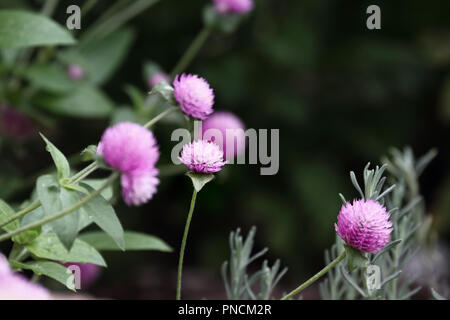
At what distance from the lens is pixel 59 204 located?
41 cm

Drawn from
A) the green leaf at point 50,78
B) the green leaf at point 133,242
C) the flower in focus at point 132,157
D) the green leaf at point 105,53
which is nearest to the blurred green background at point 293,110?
the green leaf at point 105,53

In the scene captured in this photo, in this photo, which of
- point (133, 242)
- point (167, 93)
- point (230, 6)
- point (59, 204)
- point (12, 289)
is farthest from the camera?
point (230, 6)

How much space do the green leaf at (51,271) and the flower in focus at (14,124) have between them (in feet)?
1.89

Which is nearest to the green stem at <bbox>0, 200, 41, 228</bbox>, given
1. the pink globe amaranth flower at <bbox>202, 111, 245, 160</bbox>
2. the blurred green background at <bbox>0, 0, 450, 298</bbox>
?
the pink globe amaranth flower at <bbox>202, 111, 245, 160</bbox>

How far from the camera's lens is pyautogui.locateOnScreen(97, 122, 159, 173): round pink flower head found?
0.38 metres

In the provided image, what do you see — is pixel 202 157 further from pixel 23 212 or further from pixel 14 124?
pixel 14 124

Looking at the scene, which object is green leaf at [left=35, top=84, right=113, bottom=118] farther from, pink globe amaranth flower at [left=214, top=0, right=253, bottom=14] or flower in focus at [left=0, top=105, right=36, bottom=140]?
pink globe amaranth flower at [left=214, top=0, right=253, bottom=14]

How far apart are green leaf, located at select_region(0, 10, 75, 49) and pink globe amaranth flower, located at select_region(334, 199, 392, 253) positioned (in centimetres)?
42

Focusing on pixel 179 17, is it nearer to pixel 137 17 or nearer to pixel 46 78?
pixel 137 17

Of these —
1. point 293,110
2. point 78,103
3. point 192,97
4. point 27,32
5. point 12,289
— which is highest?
point 293,110

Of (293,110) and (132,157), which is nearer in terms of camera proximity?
A: (132,157)

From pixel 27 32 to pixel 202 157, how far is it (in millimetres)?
348

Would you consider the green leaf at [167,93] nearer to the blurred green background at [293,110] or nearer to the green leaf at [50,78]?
the green leaf at [50,78]

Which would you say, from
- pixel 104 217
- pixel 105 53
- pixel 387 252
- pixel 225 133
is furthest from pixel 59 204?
pixel 105 53
